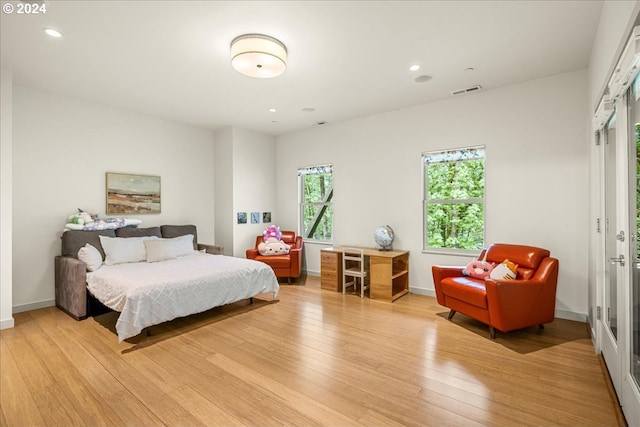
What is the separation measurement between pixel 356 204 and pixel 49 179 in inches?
177

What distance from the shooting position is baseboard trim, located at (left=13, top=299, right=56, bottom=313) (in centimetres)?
382

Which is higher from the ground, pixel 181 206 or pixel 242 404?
pixel 181 206

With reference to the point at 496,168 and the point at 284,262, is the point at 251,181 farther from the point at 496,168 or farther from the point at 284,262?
the point at 496,168

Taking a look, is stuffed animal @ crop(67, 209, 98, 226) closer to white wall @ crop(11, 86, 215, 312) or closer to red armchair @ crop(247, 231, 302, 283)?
white wall @ crop(11, 86, 215, 312)

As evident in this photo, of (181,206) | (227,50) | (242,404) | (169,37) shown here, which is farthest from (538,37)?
(181,206)

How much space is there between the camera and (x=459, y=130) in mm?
4285

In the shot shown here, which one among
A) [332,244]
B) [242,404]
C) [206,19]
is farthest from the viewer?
[332,244]

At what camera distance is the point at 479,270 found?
11.6 ft

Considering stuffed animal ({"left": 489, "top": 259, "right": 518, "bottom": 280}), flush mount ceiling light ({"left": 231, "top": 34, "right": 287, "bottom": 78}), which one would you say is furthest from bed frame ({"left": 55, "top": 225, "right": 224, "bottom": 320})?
stuffed animal ({"left": 489, "top": 259, "right": 518, "bottom": 280})

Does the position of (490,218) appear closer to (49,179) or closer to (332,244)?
(332,244)

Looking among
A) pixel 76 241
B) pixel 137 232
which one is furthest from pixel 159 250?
pixel 76 241

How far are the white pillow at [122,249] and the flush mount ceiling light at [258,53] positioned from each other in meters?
2.96

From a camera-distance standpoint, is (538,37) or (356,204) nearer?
(538,37)

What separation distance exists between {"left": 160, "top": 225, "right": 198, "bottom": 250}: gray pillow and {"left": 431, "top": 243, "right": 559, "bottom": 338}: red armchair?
4.14 m
